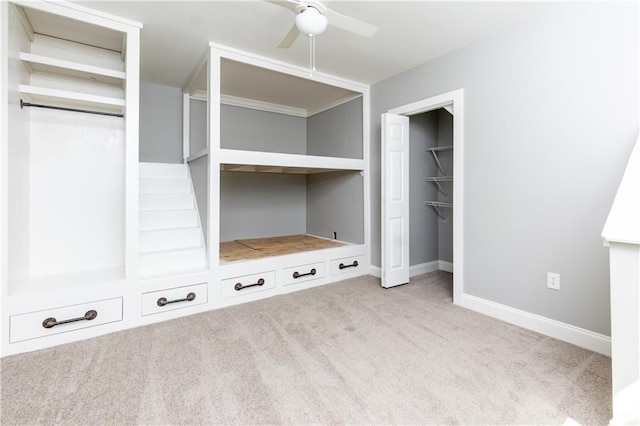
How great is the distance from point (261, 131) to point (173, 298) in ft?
10.0

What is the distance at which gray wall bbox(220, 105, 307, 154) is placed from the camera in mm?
4656

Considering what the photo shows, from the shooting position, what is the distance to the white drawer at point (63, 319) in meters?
2.11

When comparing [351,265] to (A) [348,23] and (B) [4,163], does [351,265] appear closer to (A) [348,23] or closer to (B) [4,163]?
(A) [348,23]

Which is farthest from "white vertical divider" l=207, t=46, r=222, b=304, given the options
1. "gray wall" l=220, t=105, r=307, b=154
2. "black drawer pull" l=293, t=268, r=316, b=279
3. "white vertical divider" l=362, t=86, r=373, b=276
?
"white vertical divider" l=362, t=86, r=373, b=276

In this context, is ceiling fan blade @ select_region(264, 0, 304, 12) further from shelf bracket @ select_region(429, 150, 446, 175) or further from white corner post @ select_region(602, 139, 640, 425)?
shelf bracket @ select_region(429, 150, 446, 175)

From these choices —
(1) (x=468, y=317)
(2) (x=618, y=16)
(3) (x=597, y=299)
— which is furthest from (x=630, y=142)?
(1) (x=468, y=317)

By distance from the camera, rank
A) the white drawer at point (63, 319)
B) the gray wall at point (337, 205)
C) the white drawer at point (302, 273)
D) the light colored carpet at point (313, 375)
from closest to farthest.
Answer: the light colored carpet at point (313, 375) → the white drawer at point (63, 319) → the white drawer at point (302, 273) → the gray wall at point (337, 205)

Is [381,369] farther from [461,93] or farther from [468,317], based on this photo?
[461,93]

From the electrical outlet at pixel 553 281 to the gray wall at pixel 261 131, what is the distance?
392 cm

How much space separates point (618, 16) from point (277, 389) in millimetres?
3150

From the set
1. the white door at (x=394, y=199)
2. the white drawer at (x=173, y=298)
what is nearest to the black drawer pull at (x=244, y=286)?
the white drawer at (x=173, y=298)

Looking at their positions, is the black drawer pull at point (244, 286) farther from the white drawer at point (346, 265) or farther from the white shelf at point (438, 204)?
the white shelf at point (438, 204)

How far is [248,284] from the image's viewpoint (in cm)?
312

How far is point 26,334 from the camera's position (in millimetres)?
2131
